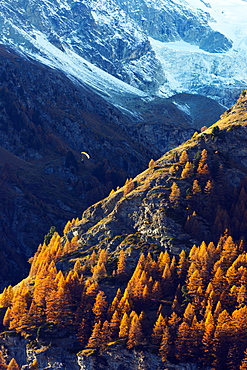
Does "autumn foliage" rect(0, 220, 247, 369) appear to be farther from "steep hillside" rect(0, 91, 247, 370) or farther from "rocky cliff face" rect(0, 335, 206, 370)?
"rocky cliff face" rect(0, 335, 206, 370)

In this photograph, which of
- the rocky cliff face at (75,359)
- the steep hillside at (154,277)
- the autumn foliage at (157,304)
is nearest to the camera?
the autumn foliage at (157,304)

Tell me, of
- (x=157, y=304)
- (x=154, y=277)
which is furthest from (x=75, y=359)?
(x=154, y=277)

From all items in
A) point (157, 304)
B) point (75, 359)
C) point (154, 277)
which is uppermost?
point (154, 277)

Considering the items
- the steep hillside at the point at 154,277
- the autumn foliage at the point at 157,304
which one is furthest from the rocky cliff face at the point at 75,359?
the autumn foliage at the point at 157,304

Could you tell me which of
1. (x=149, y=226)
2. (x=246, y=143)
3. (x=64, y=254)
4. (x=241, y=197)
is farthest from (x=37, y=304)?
(x=246, y=143)

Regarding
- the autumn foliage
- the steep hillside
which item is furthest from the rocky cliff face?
the autumn foliage

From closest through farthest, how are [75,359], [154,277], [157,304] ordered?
[75,359], [157,304], [154,277]

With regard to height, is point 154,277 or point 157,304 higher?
point 154,277

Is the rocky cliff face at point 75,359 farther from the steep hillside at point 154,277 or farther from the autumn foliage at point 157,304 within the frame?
Answer: the autumn foliage at point 157,304

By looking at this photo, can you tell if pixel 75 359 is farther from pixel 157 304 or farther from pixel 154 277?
pixel 154 277
